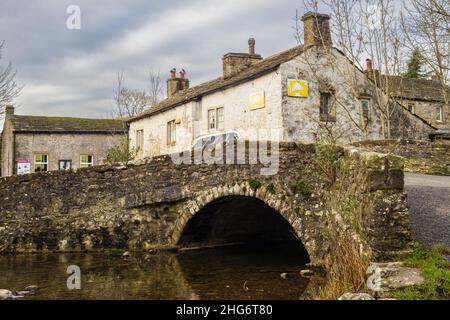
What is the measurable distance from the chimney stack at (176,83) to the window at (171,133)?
15.3 feet

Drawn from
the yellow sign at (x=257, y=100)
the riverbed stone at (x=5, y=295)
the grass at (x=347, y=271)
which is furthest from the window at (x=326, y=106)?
the riverbed stone at (x=5, y=295)

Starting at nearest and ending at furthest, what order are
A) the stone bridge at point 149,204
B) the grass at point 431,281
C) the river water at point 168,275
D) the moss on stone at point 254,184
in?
the grass at point 431,281
the river water at point 168,275
the stone bridge at point 149,204
the moss on stone at point 254,184

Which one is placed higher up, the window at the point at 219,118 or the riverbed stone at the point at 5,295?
the window at the point at 219,118

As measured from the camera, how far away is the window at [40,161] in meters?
32.0

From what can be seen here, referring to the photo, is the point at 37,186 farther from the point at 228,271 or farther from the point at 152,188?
the point at 228,271

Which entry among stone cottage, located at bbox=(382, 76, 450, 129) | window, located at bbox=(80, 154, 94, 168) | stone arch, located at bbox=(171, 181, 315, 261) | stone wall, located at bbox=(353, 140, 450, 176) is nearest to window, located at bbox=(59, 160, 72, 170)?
window, located at bbox=(80, 154, 94, 168)

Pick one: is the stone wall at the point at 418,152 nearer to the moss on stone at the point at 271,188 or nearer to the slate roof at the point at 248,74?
the moss on stone at the point at 271,188

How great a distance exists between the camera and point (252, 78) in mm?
19656

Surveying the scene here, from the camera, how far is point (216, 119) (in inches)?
869

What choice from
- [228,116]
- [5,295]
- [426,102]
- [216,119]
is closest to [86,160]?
[216,119]

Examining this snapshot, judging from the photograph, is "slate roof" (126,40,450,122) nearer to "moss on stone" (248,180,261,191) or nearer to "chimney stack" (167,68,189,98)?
"chimney stack" (167,68,189,98)

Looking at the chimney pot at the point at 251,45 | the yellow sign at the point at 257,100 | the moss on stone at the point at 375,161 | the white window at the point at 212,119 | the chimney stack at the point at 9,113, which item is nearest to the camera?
the moss on stone at the point at 375,161

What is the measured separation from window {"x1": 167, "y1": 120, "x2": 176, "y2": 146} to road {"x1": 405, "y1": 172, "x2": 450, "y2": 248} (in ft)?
52.9

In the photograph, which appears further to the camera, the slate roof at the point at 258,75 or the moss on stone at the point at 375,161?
the slate roof at the point at 258,75
